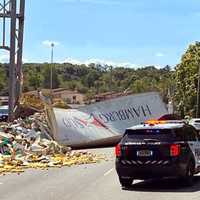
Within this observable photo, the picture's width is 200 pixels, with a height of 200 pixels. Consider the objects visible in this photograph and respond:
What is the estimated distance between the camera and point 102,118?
33.8 meters

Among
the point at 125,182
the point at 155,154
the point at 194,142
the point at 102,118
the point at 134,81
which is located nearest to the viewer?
the point at 155,154

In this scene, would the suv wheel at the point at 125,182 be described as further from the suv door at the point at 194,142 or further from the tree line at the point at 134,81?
the tree line at the point at 134,81

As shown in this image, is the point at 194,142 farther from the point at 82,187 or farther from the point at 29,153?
the point at 29,153

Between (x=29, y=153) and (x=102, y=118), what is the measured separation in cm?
1083

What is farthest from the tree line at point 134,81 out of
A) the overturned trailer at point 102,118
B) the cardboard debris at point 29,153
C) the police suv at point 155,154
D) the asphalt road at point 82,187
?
the police suv at point 155,154

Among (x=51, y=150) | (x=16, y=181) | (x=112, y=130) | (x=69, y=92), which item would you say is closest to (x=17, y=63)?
(x=112, y=130)

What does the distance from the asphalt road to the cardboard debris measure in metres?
1.72

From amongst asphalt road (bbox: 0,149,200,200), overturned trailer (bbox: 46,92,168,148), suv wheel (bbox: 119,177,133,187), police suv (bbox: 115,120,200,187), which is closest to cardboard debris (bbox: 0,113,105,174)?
overturned trailer (bbox: 46,92,168,148)

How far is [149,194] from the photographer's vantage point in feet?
44.3

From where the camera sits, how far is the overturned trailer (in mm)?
31328

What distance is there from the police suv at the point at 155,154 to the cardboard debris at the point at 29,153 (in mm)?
5321

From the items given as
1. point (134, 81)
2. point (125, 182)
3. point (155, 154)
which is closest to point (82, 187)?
point (125, 182)

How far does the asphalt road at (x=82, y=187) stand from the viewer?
1307cm

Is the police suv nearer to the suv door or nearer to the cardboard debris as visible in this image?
the suv door
